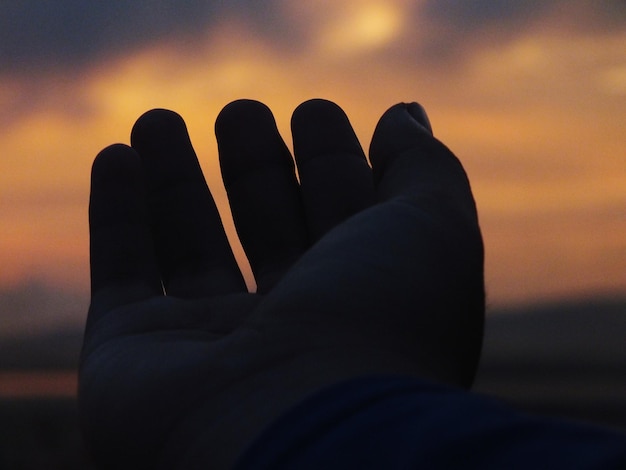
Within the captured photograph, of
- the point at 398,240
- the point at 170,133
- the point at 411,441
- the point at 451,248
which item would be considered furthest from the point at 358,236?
the point at 170,133

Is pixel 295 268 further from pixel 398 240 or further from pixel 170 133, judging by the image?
pixel 170 133

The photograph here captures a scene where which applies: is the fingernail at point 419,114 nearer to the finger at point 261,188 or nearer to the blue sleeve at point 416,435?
the finger at point 261,188

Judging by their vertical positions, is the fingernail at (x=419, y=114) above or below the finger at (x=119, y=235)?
above

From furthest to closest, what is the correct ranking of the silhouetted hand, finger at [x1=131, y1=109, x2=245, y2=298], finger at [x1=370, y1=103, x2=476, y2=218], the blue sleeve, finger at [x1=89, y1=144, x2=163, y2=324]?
finger at [x1=131, y1=109, x2=245, y2=298] < finger at [x1=89, y1=144, x2=163, y2=324] < finger at [x1=370, y1=103, x2=476, y2=218] < the silhouetted hand < the blue sleeve

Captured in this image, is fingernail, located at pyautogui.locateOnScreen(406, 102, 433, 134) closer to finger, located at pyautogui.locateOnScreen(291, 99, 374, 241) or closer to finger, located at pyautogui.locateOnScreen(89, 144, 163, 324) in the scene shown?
finger, located at pyautogui.locateOnScreen(291, 99, 374, 241)

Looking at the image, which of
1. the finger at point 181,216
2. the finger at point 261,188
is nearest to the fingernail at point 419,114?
the finger at point 261,188

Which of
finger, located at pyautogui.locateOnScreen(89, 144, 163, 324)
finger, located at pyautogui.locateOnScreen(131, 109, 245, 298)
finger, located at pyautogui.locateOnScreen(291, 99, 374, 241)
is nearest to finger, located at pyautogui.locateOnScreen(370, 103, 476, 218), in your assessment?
finger, located at pyautogui.locateOnScreen(291, 99, 374, 241)
